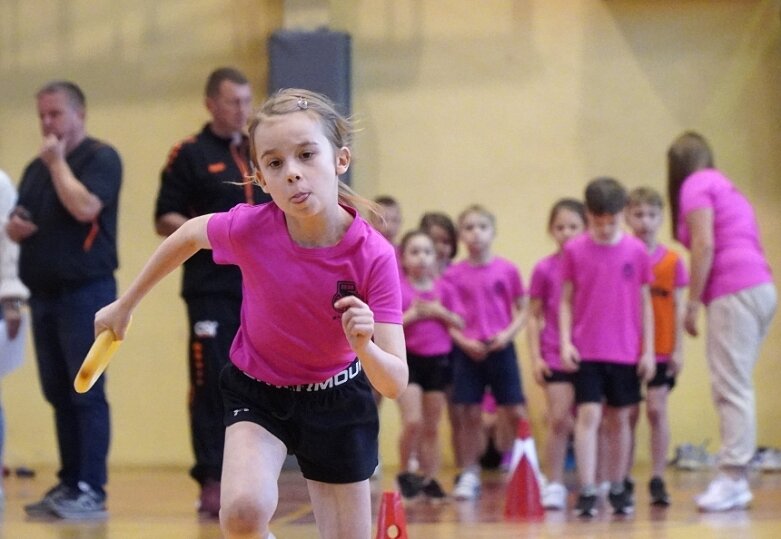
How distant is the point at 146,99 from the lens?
8.98m

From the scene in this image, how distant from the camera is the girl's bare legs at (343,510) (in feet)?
11.1

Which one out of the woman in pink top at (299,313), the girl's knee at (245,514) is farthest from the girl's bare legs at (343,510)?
the girl's knee at (245,514)

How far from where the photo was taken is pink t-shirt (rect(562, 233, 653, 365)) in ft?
20.1

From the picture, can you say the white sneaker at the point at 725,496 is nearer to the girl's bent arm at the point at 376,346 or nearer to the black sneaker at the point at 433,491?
the black sneaker at the point at 433,491

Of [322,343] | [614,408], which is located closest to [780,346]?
[614,408]

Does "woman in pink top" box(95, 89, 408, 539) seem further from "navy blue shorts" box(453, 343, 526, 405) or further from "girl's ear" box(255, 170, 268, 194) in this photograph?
"navy blue shorts" box(453, 343, 526, 405)

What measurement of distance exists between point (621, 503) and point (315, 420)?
2.94 metres

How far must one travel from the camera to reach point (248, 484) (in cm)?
311

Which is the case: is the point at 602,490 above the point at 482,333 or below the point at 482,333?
below

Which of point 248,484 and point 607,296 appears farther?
point 607,296

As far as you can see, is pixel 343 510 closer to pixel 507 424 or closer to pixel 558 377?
pixel 558 377

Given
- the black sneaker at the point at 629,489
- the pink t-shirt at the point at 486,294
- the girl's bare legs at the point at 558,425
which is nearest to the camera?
the black sneaker at the point at 629,489

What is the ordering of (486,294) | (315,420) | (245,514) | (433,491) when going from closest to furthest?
(245,514) → (315,420) → (433,491) → (486,294)

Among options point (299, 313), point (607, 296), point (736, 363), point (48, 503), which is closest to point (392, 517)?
point (299, 313)
